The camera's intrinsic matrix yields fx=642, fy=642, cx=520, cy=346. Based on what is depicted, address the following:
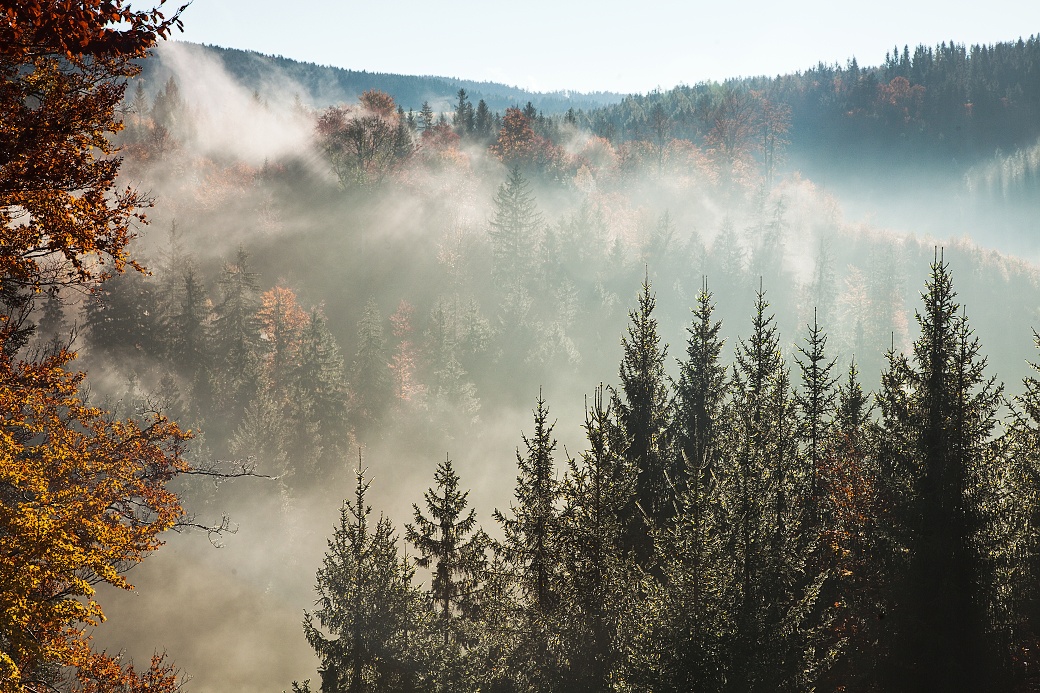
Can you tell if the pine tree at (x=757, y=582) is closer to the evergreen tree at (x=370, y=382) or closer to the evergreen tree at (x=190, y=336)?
the evergreen tree at (x=370, y=382)

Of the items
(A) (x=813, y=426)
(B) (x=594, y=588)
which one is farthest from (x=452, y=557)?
Result: (A) (x=813, y=426)

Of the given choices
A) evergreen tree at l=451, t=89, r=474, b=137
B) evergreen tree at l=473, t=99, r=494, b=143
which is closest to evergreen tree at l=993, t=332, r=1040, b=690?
evergreen tree at l=473, t=99, r=494, b=143

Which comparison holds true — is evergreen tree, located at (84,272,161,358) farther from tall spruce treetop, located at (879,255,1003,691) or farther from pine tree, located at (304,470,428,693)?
tall spruce treetop, located at (879,255,1003,691)

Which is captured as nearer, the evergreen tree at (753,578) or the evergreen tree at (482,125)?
the evergreen tree at (753,578)

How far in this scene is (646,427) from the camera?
20.3 meters

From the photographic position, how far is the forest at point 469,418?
9.06 m

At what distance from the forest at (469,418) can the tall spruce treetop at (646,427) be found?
0.12m

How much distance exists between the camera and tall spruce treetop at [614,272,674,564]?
1923 centimetres

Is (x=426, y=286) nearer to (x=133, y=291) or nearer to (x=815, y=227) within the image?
(x=133, y=291)

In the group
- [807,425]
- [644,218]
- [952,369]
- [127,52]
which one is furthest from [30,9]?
[644,218]

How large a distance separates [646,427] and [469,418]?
160 ft

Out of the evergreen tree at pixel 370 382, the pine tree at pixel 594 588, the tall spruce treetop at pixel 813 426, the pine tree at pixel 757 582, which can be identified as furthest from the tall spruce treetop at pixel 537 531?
the evergreen tree at pixel 370 382

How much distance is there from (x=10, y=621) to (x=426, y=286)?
8309 centimetres

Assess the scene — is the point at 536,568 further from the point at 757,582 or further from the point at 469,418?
the point at 469,418
